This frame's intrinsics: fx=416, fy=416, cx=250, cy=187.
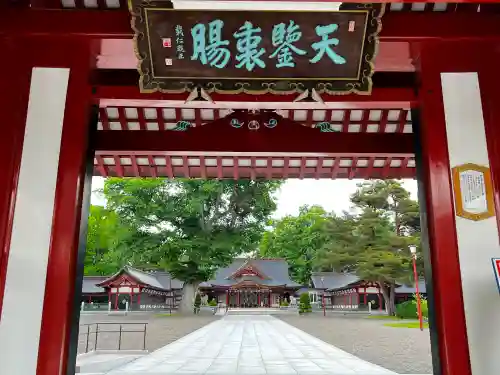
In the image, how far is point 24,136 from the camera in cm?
363

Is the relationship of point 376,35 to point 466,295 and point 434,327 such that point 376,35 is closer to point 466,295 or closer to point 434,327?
point 466,295

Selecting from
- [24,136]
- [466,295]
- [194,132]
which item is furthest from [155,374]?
[466,295]

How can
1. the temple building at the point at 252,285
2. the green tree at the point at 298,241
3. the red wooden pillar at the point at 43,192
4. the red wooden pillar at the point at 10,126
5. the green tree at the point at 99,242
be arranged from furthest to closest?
the green tree at the point at 298,241
the green tree at the point at 99,242
the temple building at the point at 252,285
the red wooden pillar at the point at 10,126
the red wooden pillar at the point at 43,192

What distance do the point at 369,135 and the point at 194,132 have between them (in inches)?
77.0

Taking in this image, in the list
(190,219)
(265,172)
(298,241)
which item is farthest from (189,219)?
(298,241)

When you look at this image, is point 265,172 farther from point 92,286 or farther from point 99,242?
point 99,242

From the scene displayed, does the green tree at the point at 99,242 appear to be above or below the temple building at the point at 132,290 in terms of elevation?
above

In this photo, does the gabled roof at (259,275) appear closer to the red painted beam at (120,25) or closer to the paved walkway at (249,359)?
the paved walkway at (249,359)

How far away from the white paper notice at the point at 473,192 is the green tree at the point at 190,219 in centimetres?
2313

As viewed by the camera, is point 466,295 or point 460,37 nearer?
point 466,295

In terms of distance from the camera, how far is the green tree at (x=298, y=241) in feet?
143

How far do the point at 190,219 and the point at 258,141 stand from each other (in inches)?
901

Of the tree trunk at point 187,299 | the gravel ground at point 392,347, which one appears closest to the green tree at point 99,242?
the tree trunk at point 187,299

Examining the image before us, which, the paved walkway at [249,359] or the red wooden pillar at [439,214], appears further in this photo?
the paved walkway at [249,359]
